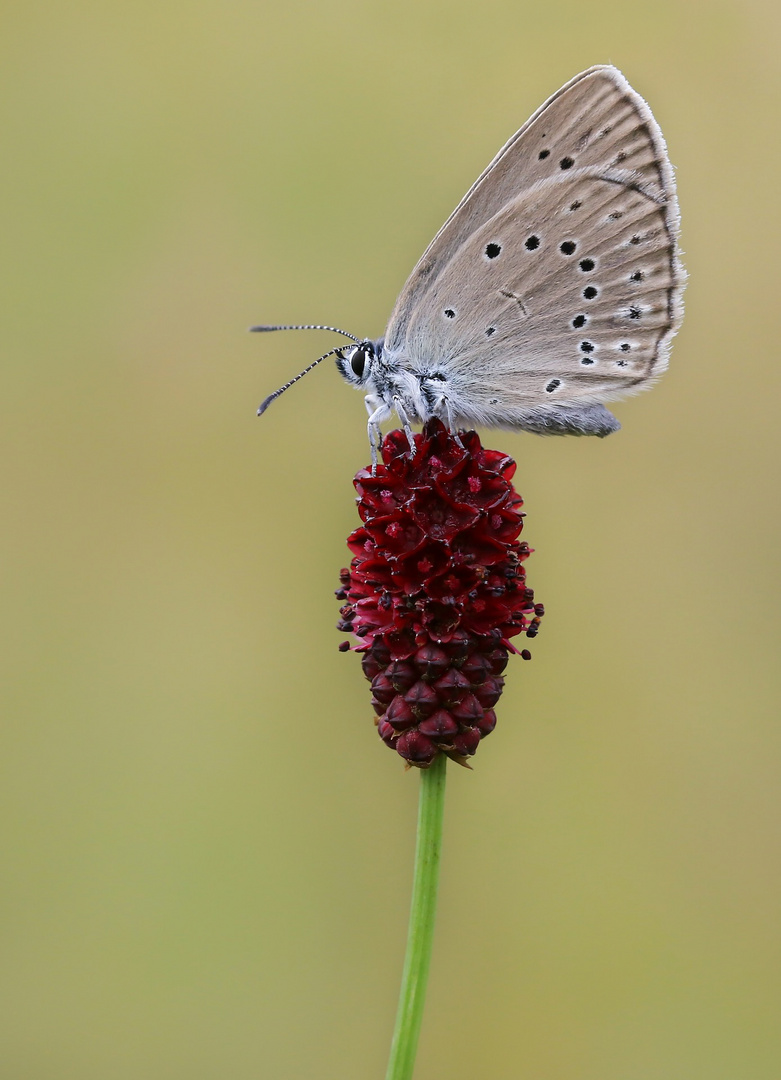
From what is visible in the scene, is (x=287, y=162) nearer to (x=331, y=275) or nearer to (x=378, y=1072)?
(x=331, y=275)

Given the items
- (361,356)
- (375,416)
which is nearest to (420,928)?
(375,416)

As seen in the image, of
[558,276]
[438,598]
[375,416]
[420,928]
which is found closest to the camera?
[420,928]

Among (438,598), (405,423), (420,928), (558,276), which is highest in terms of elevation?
(558,276)

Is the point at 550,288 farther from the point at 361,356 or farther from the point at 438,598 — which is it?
the point at 438,598

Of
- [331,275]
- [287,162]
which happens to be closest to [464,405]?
[331,275]

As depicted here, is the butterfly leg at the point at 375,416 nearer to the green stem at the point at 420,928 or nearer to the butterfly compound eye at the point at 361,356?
the butterfly compound eye at the point at 361,356

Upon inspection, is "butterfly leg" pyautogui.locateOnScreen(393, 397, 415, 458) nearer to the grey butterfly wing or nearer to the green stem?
the grey butterfly wing
